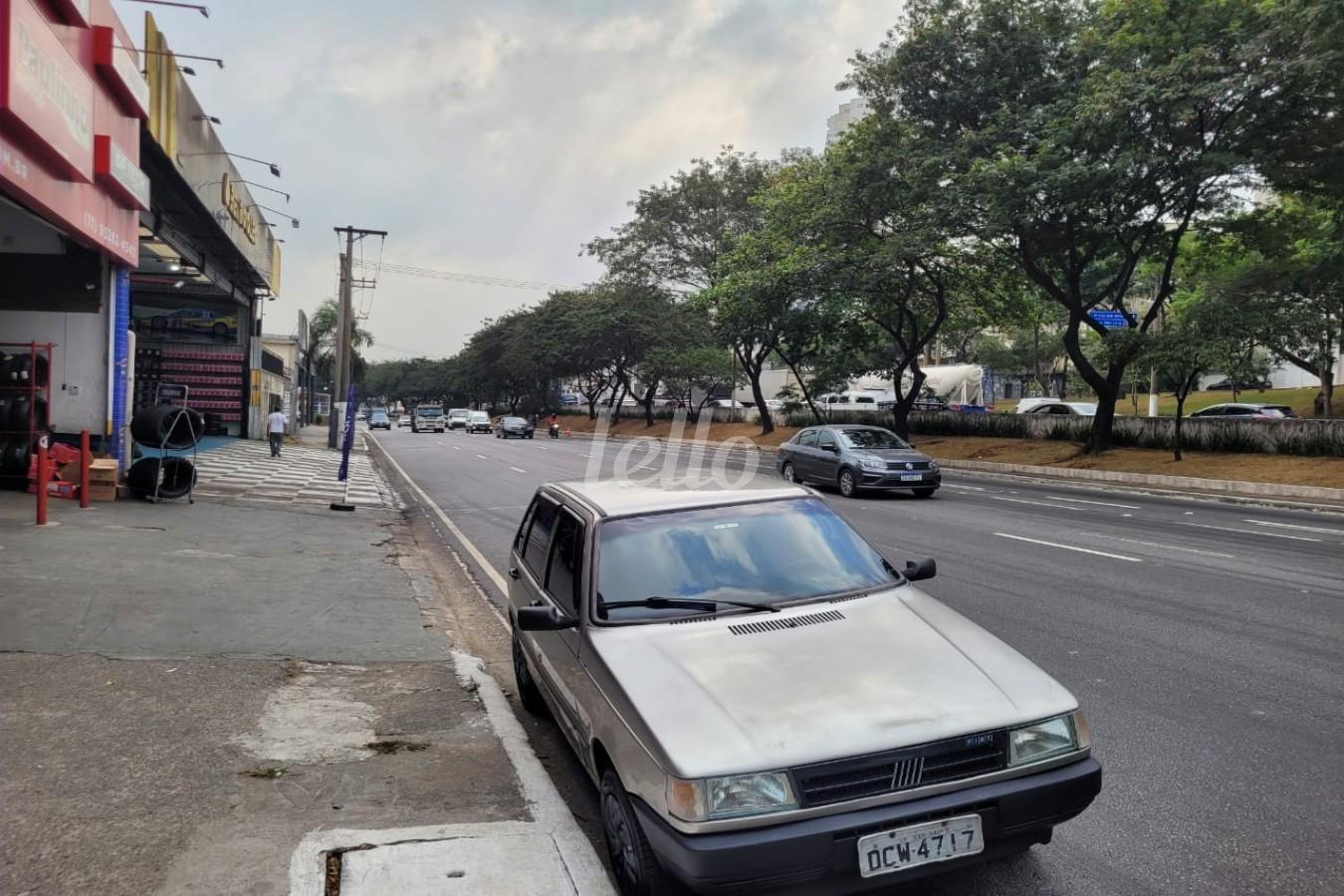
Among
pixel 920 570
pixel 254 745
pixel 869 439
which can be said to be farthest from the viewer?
pixel 869 439

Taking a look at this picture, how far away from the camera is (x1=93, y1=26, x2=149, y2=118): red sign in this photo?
12.0 metres

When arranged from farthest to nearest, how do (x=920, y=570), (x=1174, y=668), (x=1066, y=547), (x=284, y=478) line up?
(x=284, y=478) → (x=1066, y=547) → (x=1174, y=668) → (x=920, y=570)

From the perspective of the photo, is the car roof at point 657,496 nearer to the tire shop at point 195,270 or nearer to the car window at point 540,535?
the car window at point 540,535

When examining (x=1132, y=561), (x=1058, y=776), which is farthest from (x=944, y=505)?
(x=1058, y=776)

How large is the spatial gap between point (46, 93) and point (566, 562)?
9.66 meters

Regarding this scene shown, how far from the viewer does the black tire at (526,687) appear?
5.11 metres

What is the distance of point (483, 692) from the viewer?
5.45m

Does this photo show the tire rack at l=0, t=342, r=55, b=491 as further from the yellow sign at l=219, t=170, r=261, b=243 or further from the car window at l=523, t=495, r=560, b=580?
the car window at l=523, t=495, r=560, b=580

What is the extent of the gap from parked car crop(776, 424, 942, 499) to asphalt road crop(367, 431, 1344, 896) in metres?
2.42

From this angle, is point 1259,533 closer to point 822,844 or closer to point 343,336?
point 822,844

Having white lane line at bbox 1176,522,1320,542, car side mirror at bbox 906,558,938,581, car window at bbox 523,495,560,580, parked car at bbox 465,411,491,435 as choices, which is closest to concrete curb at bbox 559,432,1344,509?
white lane line at bbox 1176,522,1320,542

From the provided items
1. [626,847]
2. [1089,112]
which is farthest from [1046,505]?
[626,847]

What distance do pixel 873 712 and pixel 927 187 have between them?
2243 centimetres

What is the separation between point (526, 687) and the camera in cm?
522
